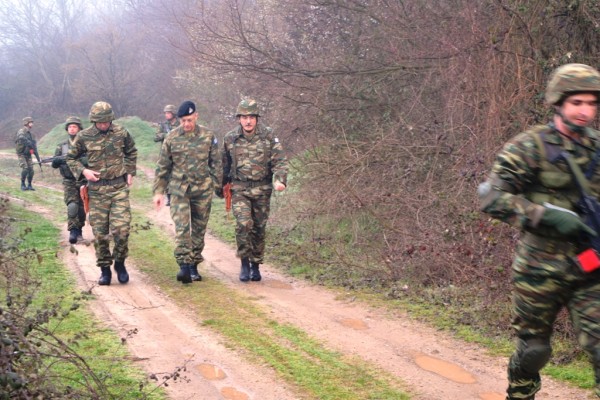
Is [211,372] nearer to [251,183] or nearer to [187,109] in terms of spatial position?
[251,183]

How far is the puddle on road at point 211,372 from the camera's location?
19.3 feet

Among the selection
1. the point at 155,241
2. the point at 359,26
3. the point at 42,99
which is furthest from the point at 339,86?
the point at 42,99

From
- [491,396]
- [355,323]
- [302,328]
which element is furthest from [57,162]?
[491,396]

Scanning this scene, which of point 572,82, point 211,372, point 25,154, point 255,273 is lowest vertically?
point 255,273

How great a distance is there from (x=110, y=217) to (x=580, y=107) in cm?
632

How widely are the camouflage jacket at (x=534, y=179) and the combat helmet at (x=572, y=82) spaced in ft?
0.73

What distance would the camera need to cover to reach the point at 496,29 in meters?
9.13

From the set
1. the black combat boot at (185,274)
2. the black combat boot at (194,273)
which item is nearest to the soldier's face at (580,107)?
the black combat boot at (185,274)

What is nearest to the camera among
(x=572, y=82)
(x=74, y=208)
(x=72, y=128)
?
(x=572, y=82)

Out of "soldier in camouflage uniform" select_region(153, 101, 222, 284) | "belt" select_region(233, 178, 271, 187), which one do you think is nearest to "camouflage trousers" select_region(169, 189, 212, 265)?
"soldier in camouflage uniform" select_region(153, 101, 222, 284)

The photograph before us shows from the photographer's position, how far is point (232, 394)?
5531 millimetres

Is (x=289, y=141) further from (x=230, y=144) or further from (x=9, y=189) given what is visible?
(x=9, y=189)

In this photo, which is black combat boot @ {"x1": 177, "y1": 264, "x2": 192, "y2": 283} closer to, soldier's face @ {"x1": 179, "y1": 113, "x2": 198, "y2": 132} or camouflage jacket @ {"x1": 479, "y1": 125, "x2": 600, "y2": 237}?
soldier's face @ {"x1": 179, "y1": 113, "x2": 198, "y2": 132}

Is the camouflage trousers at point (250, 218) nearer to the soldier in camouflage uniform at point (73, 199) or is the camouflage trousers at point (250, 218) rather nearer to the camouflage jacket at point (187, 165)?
the camouflage jacket at point (187, 165)
